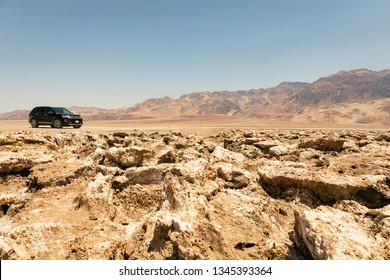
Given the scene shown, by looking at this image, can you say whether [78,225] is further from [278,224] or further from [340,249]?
[340,249]

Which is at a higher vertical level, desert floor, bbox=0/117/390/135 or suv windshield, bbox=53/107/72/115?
suv windshield, bbox=53/107/72/115

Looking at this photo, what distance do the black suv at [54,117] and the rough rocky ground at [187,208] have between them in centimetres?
1250

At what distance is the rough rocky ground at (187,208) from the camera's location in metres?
3.39

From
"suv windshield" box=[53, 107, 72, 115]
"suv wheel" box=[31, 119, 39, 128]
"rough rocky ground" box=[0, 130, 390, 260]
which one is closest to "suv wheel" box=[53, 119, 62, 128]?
"suv windshield" box=[53, 107, 72, 115]

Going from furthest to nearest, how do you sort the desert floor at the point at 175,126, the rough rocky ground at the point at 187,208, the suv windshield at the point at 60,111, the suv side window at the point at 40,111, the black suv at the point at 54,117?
the suv side window at the point at 40,111
the suv windshield at the point at 60,111
the black suv at the point at 54,117
the desert floor at the point at 175,126
the rough rocky ground at the point at 187,208

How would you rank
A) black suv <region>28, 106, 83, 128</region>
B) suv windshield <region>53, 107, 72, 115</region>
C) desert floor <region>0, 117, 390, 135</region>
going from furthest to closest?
suv windshield <region>53, 107, 72, 115</region> < black suv <region>28, 106, 83, 128</region> < desert floor <region>0, 117, 390, 135</region>

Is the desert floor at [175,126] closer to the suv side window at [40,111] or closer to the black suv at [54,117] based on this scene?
the black suv at [54,117]

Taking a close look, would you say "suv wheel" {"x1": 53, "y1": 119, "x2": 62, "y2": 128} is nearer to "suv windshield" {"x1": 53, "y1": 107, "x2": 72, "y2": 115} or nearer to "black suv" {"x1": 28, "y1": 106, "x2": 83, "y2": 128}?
"black suv" {"x1": 28, "y1": 106, "x2": 83, "y2": 128}

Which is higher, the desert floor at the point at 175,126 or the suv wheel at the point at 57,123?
the suv wheel at the point at 57,123

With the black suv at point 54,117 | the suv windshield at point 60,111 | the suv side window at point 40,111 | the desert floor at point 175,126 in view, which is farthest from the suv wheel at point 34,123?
the suv windshield at point 60,111

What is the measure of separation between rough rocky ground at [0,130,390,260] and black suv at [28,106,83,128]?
41.0 feet

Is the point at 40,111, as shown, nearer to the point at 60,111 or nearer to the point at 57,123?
the point at 60,111

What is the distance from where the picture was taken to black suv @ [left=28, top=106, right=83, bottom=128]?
19641 mm

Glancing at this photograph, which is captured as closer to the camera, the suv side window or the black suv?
the black suv
